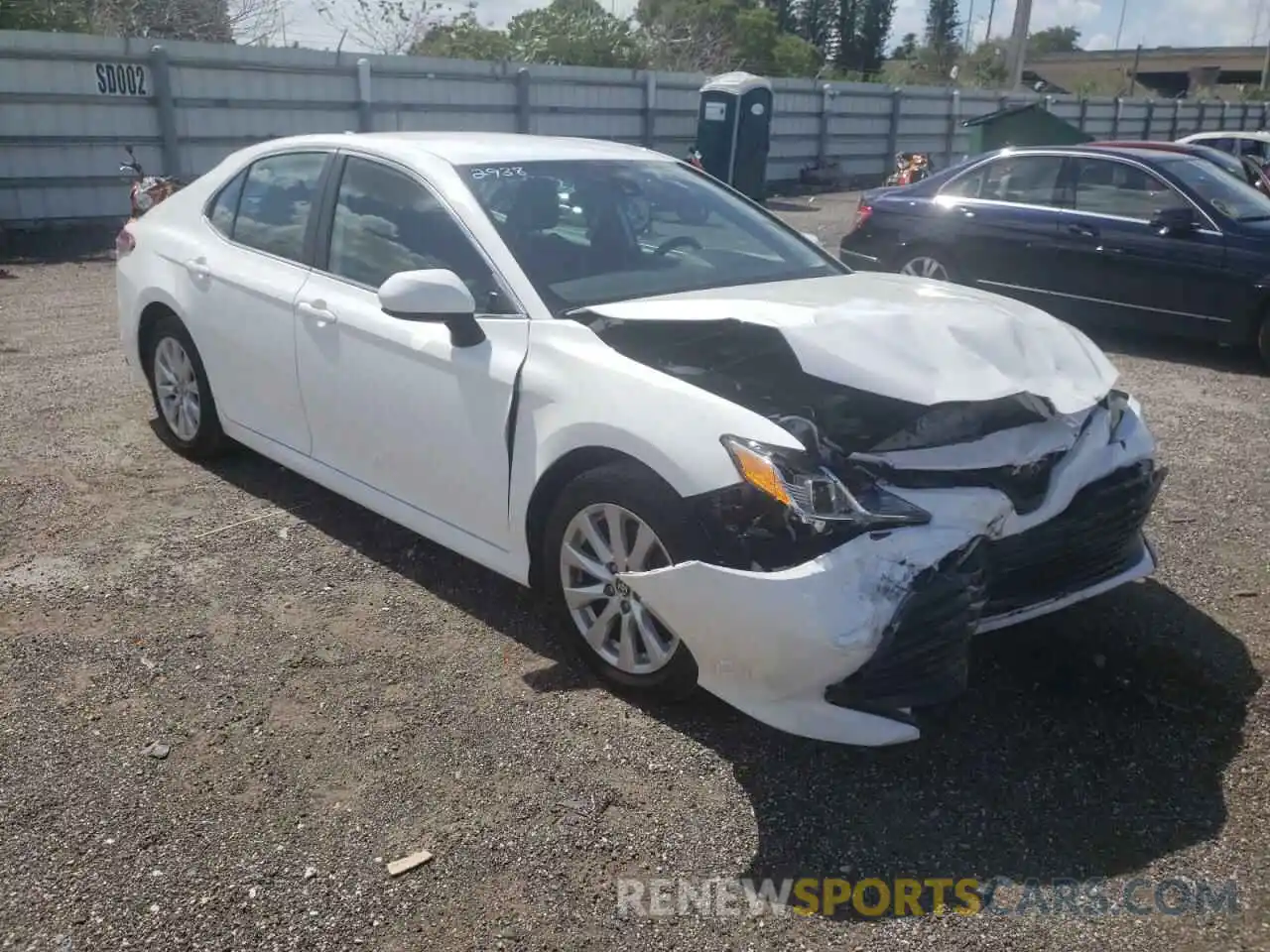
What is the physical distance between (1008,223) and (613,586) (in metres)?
6.42

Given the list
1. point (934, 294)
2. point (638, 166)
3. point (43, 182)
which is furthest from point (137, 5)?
point (934, 294)

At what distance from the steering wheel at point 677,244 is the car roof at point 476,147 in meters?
0.47

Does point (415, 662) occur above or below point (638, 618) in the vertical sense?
below

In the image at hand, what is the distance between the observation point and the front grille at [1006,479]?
3.19 m

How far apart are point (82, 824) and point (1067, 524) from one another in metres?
2.82

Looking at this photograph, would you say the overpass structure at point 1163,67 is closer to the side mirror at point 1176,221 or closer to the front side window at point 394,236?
the side mirror at point 1176,221

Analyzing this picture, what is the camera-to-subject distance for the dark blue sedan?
7.81 m

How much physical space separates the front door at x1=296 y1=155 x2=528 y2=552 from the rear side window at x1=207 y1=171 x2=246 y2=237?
859 mm

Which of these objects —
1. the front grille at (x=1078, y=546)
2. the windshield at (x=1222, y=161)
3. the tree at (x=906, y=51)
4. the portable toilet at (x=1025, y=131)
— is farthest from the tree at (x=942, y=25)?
the front grille at (x=1078, y=546)

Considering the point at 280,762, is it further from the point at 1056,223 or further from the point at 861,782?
the point at 1056,223

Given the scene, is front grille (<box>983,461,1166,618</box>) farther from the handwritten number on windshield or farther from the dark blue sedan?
the dark blue sedan

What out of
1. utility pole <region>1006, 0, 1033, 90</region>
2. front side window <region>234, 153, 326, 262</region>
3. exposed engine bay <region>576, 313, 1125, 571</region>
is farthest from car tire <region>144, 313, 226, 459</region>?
utility pole <region>1006, 0, 1033, 90</region>

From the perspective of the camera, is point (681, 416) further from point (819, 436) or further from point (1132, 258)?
point (1132, 258)

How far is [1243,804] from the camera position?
9.92 ft
